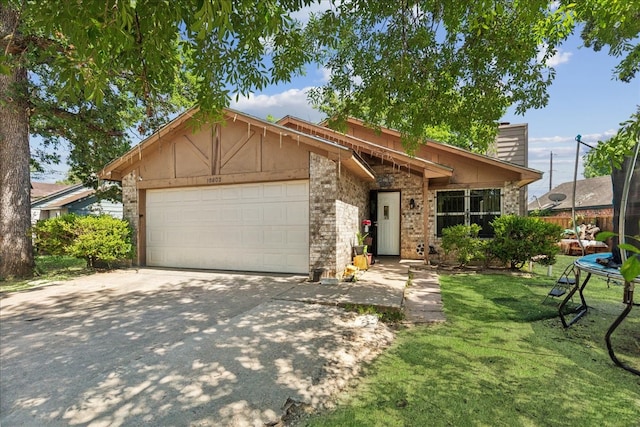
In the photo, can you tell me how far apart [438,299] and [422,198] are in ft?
16.9

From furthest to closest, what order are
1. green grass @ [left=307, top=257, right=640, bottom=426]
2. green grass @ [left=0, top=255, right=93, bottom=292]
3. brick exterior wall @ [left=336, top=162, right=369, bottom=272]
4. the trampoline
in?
1. brick exterior wall @ [left=336, top=162, right=369, bottom=272]
2. green grass @ [left=0, top=255, right=93, bottom=292]
3. the trampoline
4. green grass @ [left=307, top=257, right=640, bottom=426]

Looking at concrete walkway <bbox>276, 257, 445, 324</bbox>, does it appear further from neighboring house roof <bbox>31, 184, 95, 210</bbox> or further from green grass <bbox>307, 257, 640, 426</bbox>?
neighboring house roof <bbox>31, 184, 95, 210</bbox>

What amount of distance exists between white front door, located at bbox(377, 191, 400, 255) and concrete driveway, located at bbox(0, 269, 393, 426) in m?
5.84

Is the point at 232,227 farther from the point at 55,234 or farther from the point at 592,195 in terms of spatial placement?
the point at 592,195

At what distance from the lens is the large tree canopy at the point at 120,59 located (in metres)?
1.89

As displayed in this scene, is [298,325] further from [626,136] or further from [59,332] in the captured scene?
[626,136]

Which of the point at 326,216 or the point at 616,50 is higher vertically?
the point at 616,50

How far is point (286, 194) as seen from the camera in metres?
7.59

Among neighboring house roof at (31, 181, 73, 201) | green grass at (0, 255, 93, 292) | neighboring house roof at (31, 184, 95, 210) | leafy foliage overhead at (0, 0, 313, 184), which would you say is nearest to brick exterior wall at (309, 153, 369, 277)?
leafy foliage overhead at (0, 0, 313, 184)

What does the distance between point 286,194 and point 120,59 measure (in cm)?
514

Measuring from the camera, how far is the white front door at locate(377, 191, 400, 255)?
35.2 feet

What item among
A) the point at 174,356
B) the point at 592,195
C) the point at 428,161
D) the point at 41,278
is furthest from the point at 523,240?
the point at 592,195

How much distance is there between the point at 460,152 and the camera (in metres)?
9.77

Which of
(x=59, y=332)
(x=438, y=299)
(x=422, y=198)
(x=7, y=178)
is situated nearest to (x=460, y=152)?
(x=422, y=198)
